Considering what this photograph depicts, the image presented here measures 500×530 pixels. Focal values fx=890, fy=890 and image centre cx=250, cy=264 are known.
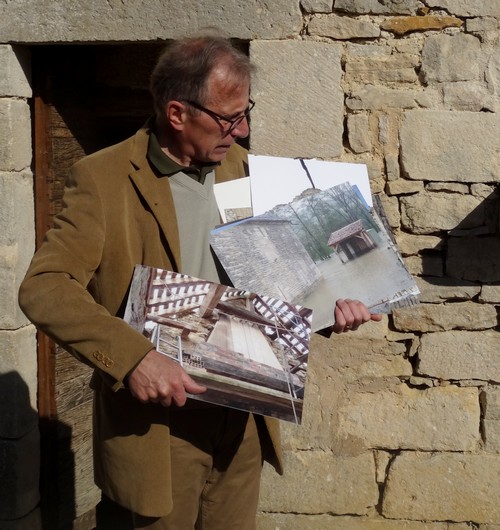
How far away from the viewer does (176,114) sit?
249 cm

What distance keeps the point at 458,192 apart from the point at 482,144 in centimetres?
21

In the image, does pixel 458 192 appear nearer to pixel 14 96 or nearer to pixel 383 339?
pixel 383 339

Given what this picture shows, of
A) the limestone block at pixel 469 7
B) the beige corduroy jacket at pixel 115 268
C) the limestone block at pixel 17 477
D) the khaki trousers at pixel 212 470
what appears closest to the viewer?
the beige corduroy jacket at pixel 115 268

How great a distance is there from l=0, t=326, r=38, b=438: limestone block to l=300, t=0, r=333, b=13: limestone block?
1824 mm

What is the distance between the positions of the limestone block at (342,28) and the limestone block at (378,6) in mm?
39

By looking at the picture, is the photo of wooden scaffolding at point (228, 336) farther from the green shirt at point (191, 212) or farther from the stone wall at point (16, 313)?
the stone wall at point (16, 313)

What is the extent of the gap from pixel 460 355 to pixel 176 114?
1743mm

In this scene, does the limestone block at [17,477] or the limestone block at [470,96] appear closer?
the limestone block at [470,96]

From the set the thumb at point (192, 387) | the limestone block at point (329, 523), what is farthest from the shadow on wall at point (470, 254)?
the thumb at point (192, 387)

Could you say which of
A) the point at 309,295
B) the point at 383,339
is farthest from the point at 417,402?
the point at 309,295

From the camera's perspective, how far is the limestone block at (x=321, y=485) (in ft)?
12.1

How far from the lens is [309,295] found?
250cm

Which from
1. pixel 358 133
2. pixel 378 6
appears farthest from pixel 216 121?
pixel 378 6

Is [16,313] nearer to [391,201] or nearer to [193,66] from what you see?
[391,201]
